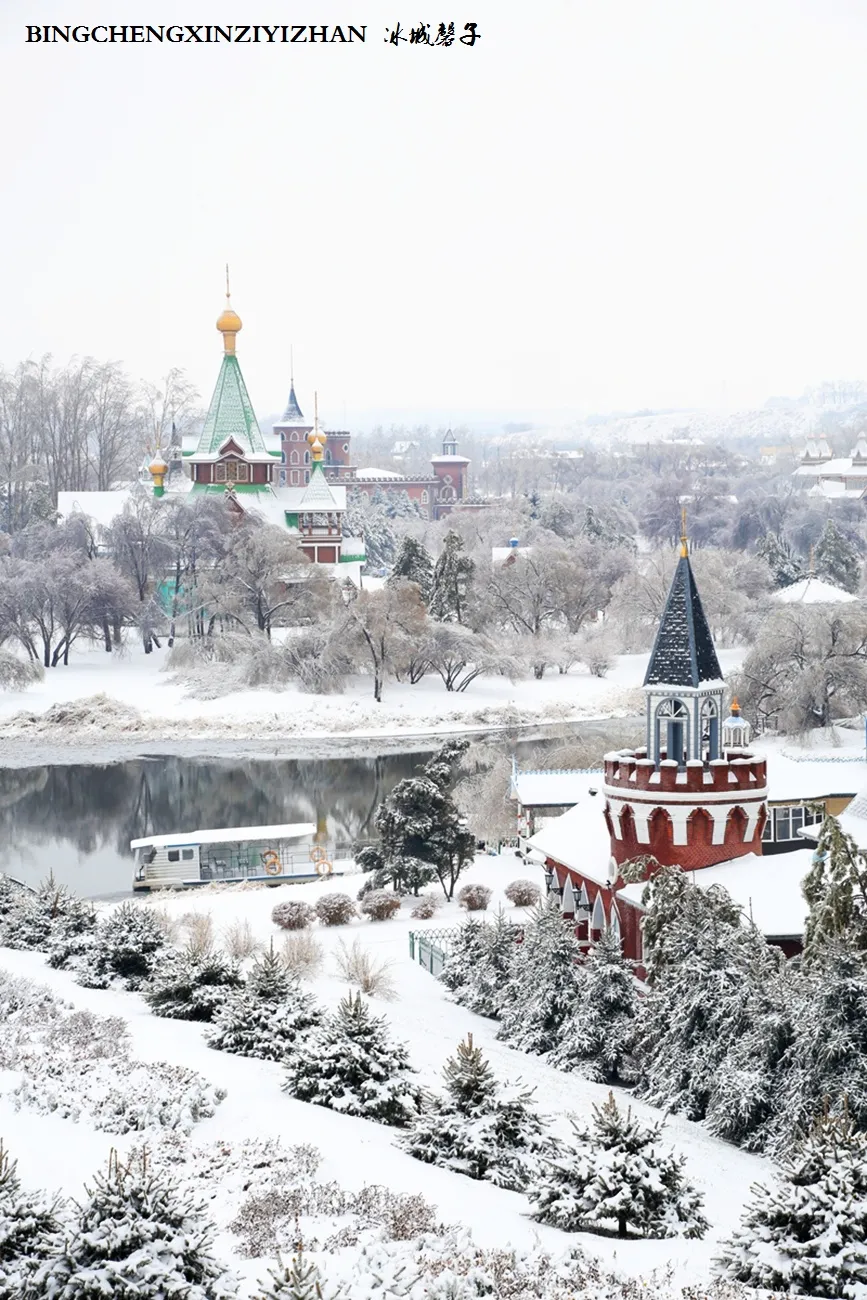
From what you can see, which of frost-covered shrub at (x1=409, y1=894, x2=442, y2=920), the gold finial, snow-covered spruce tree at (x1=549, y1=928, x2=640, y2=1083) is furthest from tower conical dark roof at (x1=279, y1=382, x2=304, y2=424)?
snow-covered spruce tree at (x1=549, y1=928, x2=640, y2=1083)

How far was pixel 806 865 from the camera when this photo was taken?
19.2 metres

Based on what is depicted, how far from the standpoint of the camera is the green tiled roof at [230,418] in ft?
229

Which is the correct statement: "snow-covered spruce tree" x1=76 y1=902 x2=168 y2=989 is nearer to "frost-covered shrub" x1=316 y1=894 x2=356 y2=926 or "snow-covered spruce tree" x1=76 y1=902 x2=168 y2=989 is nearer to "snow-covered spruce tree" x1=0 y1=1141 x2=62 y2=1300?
"frost-covered shrub" x1=316 y1=894 x2=356 y2=926

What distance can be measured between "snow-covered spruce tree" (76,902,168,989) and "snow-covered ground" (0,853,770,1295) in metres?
0.26

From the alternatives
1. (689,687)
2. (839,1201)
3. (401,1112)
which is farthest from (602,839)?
(839,1201)

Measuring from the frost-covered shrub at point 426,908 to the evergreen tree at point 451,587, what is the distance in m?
31.9

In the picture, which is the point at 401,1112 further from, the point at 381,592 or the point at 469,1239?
the point at 381,592

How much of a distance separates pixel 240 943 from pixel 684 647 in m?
6.78

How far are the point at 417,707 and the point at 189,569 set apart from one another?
13.0m

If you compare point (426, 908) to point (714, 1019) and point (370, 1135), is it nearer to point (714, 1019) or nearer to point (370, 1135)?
point (714, 1019)

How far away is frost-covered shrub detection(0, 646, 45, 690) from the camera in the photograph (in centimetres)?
5372

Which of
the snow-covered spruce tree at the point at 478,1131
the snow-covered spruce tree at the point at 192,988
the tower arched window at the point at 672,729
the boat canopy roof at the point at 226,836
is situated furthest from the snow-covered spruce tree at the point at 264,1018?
the boat canopy roof at the point at 226,836

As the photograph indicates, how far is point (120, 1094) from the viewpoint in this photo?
479 inches

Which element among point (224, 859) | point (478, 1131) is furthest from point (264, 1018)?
point (224, 859)
